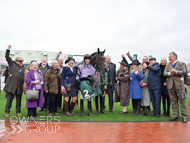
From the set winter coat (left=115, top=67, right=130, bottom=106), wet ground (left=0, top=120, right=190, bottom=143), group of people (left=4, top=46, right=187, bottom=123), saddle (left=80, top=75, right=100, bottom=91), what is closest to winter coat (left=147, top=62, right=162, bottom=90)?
group of people (left=4, top=46, right=187, bottom=123)

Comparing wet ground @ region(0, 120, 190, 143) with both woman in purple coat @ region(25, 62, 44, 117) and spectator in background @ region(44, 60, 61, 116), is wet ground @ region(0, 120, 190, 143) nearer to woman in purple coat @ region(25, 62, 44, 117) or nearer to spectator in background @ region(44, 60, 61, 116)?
woman in purple coat @ region(25, 62, 44, 117)

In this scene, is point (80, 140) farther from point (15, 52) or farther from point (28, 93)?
point (15, 52)

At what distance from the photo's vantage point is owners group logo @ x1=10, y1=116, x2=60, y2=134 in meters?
4.47

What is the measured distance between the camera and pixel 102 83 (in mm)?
6562

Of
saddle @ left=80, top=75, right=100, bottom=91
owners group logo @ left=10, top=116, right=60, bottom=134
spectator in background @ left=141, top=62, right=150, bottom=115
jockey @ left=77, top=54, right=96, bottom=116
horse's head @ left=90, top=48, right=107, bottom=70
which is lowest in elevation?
owners group logo @ left=10, top=116, right=60, bottom=134

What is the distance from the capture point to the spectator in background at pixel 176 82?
557cm

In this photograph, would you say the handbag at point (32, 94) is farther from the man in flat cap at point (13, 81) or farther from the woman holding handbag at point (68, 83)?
the woman holding handbag at point (68, 83)

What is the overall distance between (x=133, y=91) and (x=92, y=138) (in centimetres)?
309

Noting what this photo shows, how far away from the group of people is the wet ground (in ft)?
3.07

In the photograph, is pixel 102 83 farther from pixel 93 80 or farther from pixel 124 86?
pixel 124 86

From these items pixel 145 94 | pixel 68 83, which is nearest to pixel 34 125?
pixel 68 83

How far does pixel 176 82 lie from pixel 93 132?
10.0 feet

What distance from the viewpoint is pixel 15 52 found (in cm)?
2400

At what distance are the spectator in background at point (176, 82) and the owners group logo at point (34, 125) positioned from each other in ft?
11.6
